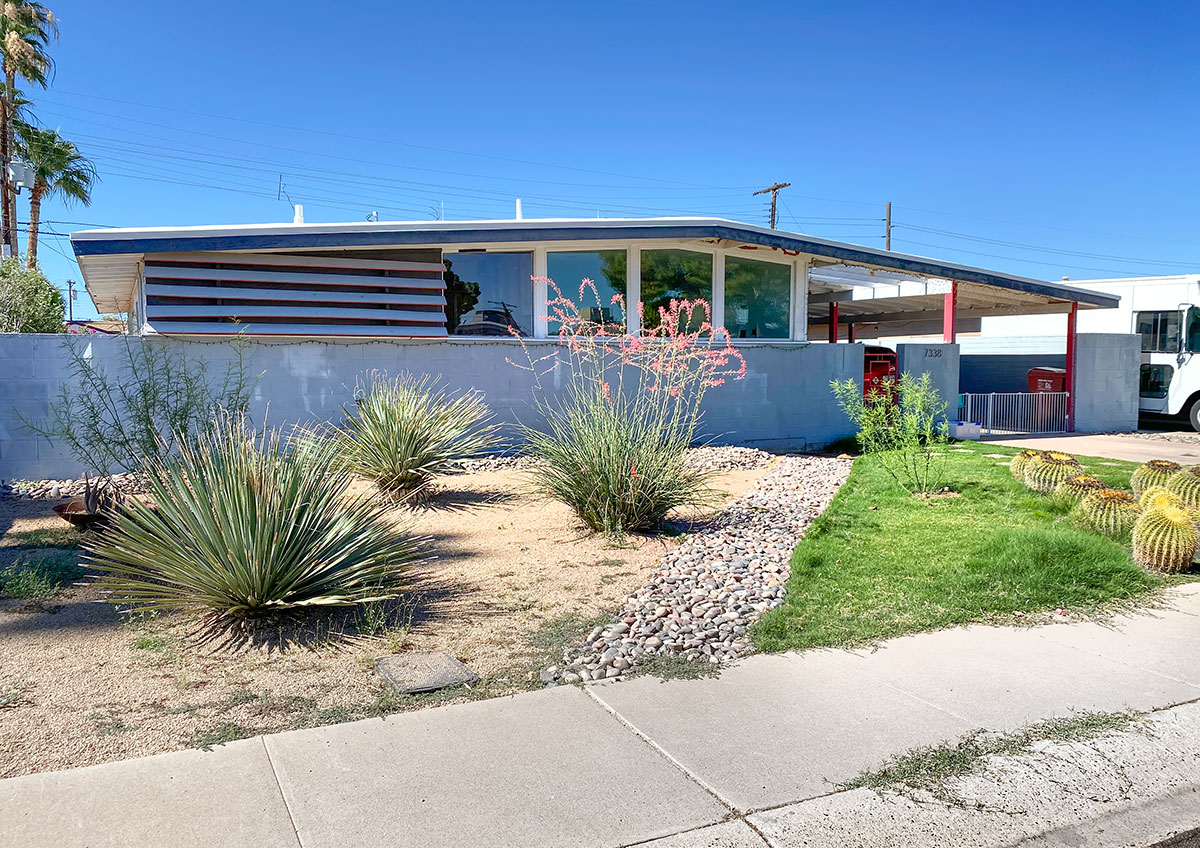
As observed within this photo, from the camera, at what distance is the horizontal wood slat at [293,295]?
11.7m

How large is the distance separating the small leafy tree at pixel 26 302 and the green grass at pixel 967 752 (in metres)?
14.6

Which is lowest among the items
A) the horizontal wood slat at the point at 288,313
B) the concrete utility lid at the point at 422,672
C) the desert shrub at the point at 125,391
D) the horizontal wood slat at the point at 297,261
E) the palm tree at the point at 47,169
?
the concrete utility lid at the point at 422,672

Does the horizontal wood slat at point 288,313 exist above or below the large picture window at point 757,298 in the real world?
below

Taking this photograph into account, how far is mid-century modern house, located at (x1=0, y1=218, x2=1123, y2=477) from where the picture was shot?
11564 mm

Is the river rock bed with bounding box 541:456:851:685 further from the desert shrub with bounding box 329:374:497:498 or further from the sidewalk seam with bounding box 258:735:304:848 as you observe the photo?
the desert shrub with bounding box 329:374:497:498

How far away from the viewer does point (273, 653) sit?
4969mm

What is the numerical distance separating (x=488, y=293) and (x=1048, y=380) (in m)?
13.2

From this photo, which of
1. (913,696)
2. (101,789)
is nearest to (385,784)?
(101,789)

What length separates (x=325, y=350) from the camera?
12.1 m

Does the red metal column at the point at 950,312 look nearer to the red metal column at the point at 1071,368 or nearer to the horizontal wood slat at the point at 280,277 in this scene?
the red metal column at the point at 1071,368

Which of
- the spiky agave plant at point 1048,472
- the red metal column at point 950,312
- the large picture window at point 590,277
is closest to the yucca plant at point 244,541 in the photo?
the spiky agave plant at point 1048,472

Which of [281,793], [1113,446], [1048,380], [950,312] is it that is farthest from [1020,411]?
[281,793]

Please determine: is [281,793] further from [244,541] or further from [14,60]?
[14,60]

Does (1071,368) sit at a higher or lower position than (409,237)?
lower
